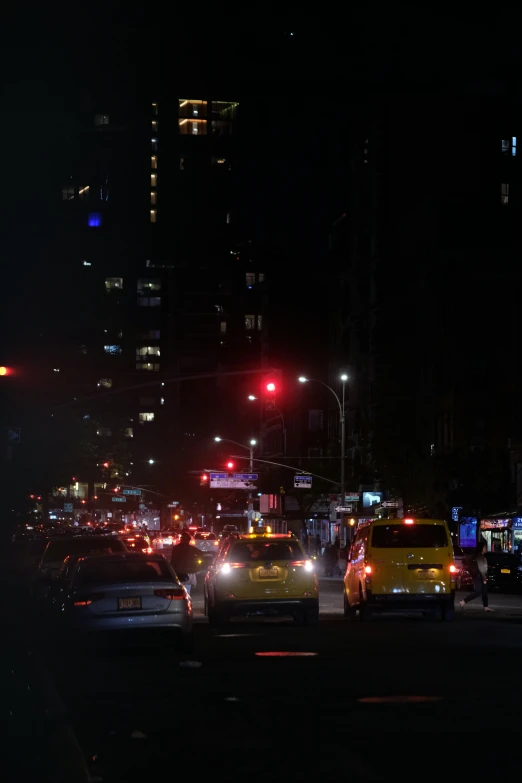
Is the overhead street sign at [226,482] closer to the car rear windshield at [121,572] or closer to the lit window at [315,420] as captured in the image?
the lit window at [315,420]

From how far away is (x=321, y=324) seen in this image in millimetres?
129000

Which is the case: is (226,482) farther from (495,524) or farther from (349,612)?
(349,612)

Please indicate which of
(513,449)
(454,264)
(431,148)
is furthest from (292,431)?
(513,449)

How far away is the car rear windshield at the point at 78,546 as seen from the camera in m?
31.0

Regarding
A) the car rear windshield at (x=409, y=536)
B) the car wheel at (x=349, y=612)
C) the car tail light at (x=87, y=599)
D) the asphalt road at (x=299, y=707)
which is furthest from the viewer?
the car wheel at (x=349, y=612)

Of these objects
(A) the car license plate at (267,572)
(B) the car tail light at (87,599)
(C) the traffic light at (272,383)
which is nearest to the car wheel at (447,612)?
(A) the car license plate at (267,572)

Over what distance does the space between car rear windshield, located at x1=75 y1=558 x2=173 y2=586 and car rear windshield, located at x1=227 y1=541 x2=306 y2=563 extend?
17.5 feet

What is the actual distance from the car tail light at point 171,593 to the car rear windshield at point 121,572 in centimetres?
20

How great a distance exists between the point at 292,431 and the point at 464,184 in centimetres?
3961

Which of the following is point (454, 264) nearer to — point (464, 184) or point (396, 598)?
point (464, 184)

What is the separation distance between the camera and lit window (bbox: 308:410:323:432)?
356 feet

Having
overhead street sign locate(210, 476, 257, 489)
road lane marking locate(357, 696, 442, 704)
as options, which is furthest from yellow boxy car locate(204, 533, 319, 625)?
overhead street sign locate(210, 476, 257, 489)

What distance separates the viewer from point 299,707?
1222 centimetres

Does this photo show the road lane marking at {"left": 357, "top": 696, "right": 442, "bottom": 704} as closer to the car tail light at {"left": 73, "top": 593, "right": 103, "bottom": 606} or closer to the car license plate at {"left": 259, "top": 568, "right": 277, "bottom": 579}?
the car tail light at {"left": 73, "top": 593, "right": 103, "bottom": 606}
